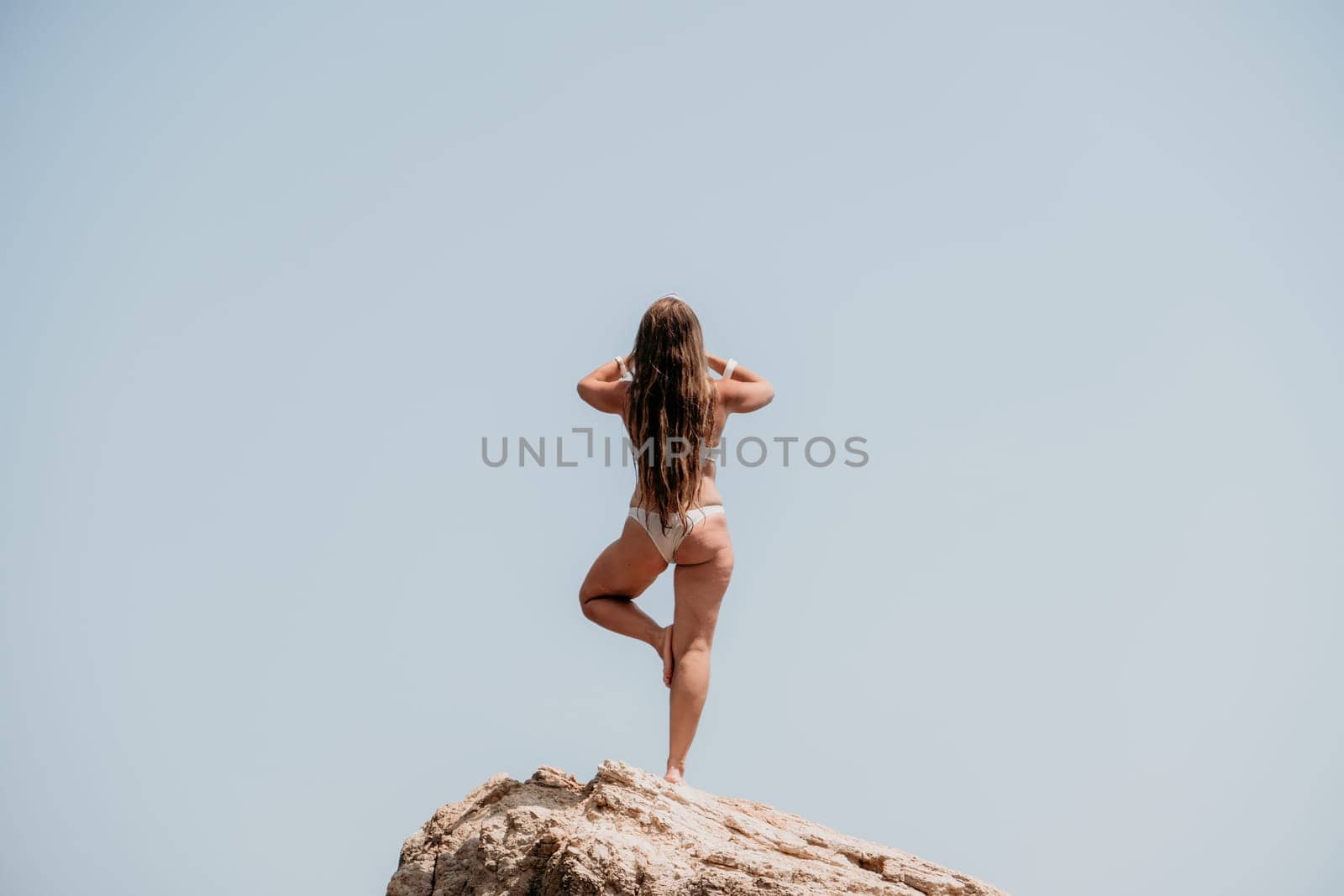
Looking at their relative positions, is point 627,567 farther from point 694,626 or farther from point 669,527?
point 694,626

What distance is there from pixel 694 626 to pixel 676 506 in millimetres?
801

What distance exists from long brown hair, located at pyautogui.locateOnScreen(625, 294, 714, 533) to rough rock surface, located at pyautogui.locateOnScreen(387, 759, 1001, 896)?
1.84 m

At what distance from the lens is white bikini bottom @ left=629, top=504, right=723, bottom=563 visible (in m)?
8.35

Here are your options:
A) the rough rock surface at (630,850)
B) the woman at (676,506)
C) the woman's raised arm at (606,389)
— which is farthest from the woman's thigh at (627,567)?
the rough rock surface at (630,850)

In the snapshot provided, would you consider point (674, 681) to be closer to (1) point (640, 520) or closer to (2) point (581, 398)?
(1) point (640, 520)

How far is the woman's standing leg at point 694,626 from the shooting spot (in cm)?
825

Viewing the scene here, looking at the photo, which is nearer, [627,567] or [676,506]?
[676,506]

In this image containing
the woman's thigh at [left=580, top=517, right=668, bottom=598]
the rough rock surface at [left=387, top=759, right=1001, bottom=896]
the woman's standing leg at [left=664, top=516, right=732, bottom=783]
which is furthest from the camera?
the woman's thigh at [left=580, top=517, right=668, bottom=598]

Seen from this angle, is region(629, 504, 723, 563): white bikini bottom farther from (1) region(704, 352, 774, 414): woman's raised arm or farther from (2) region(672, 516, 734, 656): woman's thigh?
(1) region(704, 352, 774, 414): woman's raised arm

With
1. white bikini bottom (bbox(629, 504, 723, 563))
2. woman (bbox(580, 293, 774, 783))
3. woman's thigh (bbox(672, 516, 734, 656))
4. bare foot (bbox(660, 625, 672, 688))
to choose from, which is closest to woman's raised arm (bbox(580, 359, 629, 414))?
woman (bbox(580, 293, 774, 783))

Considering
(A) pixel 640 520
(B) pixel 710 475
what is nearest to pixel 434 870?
(A) pixel 640 520

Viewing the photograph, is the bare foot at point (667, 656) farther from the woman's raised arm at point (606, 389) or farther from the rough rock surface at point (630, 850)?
the woman's raised arm at point (606, 389)

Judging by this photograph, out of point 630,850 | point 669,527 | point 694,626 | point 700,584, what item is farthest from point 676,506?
point 630,850

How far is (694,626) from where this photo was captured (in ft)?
27.5
